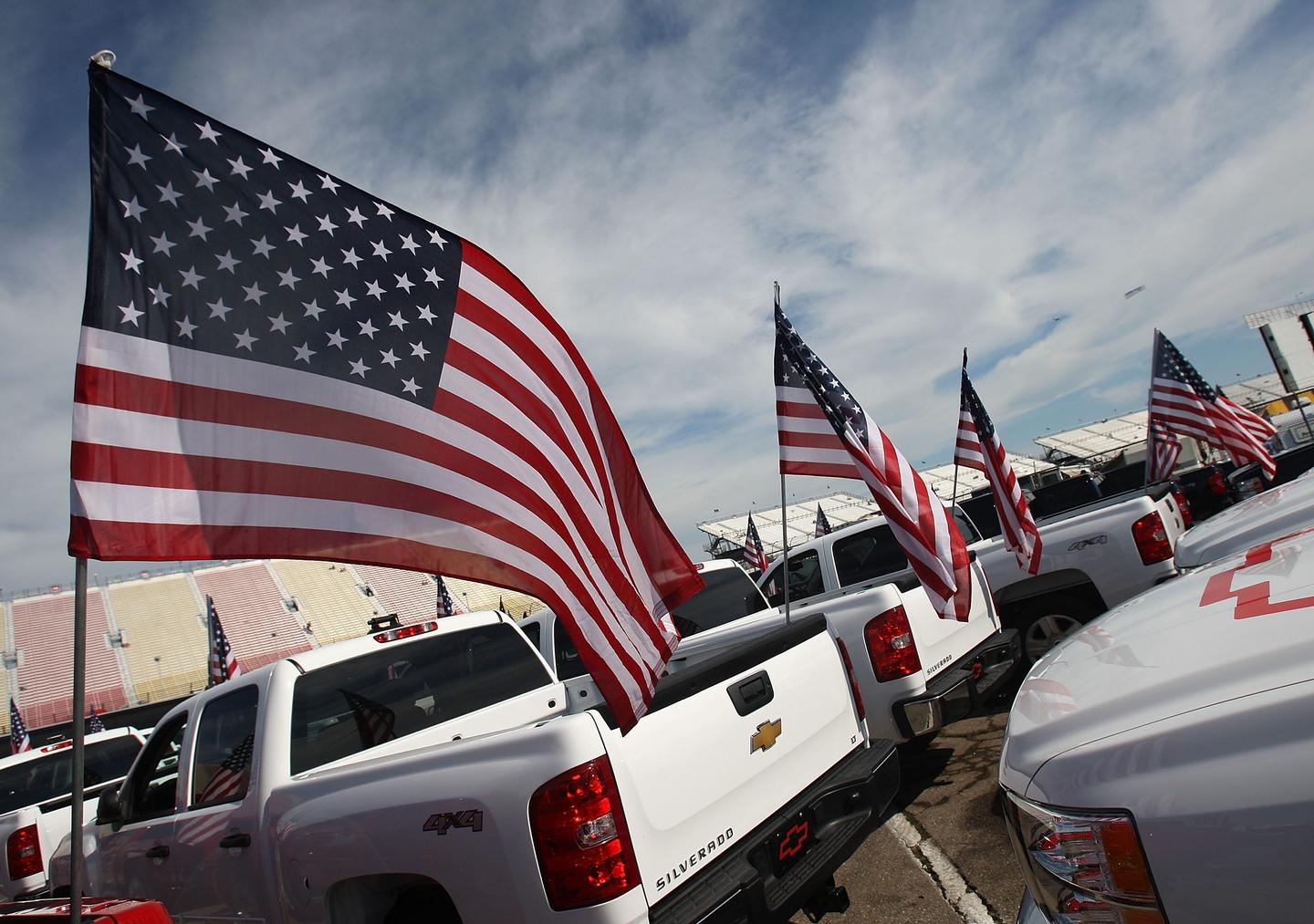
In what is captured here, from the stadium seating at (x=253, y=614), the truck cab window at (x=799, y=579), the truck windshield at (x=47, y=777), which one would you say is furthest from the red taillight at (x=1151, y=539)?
the stadium seating at (x=253, y=614)

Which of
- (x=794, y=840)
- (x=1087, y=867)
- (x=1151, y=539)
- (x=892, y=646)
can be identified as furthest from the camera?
(x=1151, y=539)

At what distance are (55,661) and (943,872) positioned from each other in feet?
182

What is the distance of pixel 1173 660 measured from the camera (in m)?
1.77

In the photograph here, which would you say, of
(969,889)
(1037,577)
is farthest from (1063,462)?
(969,889)

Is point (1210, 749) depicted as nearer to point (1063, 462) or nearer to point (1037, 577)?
point (1037, 577)

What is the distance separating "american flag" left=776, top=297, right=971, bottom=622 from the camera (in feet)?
16.3

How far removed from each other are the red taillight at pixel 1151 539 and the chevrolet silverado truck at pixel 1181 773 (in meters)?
4.46

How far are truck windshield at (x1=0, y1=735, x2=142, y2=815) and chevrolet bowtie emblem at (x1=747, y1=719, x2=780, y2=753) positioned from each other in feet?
23.4

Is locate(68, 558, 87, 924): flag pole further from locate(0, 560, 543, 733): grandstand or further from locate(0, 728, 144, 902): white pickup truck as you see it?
locate(0, 560, 543, 733): grandstand

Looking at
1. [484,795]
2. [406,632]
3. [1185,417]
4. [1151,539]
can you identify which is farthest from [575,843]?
[1185,417]

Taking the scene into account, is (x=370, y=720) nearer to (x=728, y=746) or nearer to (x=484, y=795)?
(x=484, y=795)

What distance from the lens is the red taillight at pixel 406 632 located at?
3975mm

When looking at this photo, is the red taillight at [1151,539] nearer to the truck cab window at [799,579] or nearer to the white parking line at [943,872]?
the truck cab window at [799,579]

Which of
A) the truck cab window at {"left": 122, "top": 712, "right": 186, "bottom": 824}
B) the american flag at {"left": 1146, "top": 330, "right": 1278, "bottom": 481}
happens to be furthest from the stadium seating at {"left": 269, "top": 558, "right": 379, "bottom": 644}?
the truck cab window at {"left": 122, "top": 712, "right": 186, "bottom": 824}
